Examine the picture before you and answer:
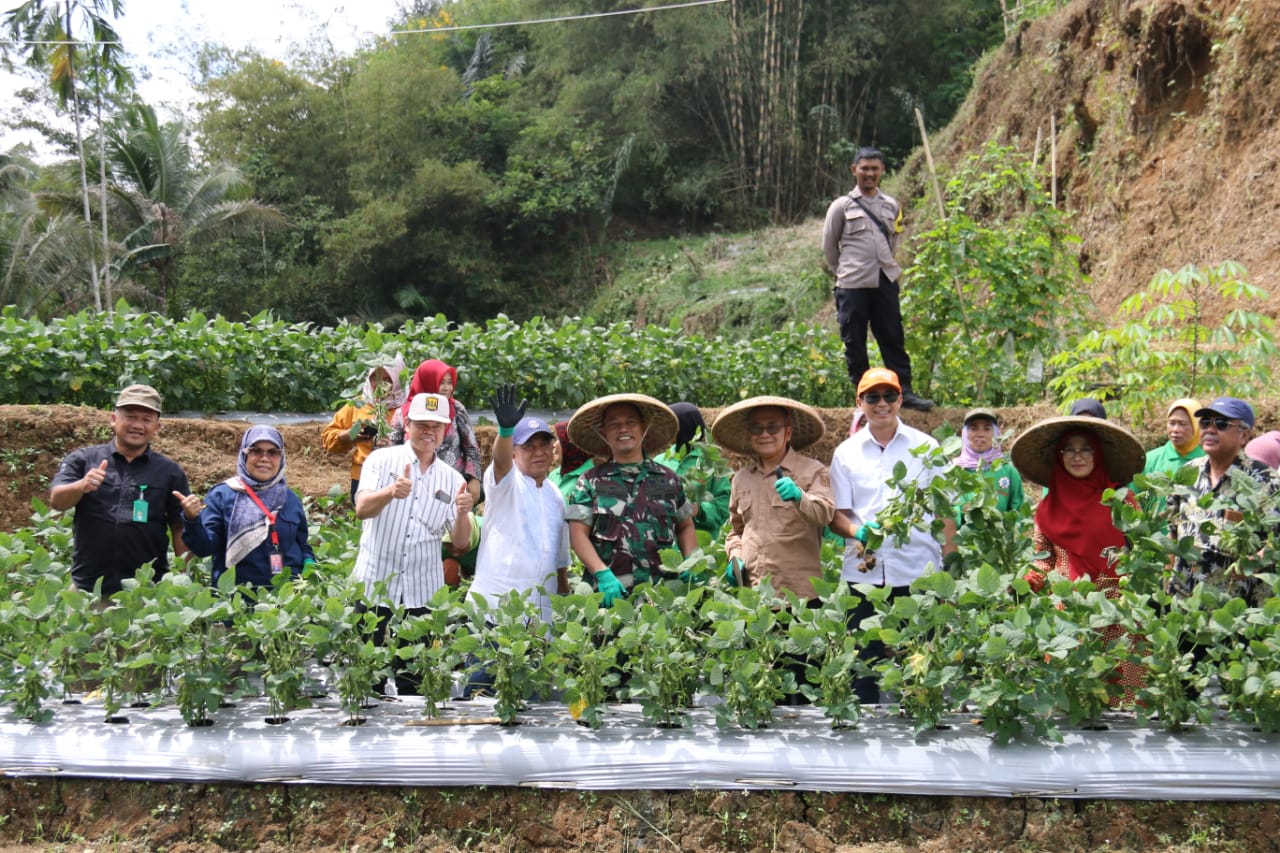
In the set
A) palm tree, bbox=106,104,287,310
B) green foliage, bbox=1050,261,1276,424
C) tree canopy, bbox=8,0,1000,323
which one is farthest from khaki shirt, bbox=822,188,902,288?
palm tree, bbox=106,104,287,310

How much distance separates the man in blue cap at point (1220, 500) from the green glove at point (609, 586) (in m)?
1.89

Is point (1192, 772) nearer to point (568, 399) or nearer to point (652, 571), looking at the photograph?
point (652, 571)

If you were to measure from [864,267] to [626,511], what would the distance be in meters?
3.78

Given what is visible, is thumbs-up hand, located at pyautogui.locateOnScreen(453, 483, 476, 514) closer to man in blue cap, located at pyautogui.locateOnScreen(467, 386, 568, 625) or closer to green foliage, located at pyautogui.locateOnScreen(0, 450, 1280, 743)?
man in blue cap, located at pyautogui.locateOnScreen(467, 386, 568, 625)

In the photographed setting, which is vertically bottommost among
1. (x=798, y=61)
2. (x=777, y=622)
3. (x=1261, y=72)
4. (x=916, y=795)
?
(x=916, y=795)

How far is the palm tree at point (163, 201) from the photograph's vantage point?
78.3 ft

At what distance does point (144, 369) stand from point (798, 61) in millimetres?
20198

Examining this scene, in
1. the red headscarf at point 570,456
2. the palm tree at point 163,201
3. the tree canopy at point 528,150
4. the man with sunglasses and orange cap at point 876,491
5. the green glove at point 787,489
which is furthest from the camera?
the tree canopy at point 528,150

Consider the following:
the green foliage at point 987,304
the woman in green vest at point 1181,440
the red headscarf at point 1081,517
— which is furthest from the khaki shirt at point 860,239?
the red headscarf at point 1081,517

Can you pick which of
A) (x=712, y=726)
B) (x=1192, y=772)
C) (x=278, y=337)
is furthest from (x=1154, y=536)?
(x=278, y=337)

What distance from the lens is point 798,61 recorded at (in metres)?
25.8

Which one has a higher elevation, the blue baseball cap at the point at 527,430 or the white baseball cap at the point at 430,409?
the white baseball cap at the point at 430,409

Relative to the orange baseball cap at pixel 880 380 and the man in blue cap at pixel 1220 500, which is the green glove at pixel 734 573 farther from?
the man in blue cap at pixel 1220 500

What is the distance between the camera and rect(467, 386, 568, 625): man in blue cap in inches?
172
